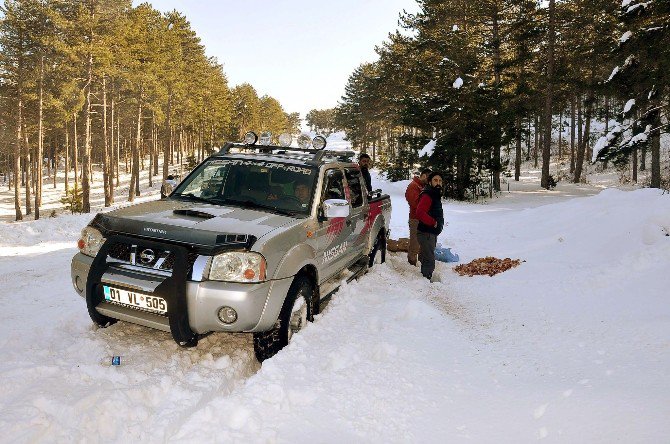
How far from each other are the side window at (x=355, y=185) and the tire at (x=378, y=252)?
1.31 metres

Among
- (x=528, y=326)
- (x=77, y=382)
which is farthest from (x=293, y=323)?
(x=528, y=326)

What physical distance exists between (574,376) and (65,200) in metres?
33.0

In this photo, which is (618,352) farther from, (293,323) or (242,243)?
(242,243)

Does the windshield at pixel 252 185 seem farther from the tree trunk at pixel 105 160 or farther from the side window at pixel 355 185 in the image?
the tree trunk at pixel 105 160

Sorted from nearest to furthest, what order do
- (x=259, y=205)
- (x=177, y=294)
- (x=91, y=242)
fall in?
(x=177, y=294), (x=91, y=242), (x=259, y=205)

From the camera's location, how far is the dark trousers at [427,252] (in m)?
8.12

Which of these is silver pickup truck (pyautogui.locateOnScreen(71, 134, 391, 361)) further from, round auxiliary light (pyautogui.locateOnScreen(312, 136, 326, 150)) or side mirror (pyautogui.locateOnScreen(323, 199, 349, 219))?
round auxiliary light (pyautogui.locateOnScreen(312, 136, 326, 150))

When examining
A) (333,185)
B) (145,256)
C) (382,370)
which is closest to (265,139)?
(333,185)

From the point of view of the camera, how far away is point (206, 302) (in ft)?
12.0

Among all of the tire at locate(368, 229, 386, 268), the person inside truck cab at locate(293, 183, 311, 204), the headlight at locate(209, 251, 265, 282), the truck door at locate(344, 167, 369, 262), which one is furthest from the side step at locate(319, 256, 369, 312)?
the headlight at locate(209, 251, 265, 282)

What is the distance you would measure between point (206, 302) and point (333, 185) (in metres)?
2.59

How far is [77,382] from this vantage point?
136 inches

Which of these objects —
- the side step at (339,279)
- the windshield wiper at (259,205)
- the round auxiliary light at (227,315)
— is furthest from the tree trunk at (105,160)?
the round auxiliary light at (227,315)

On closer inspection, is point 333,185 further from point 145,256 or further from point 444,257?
point 444,257
